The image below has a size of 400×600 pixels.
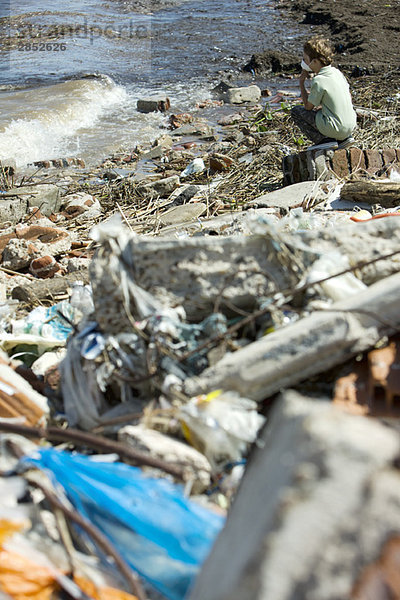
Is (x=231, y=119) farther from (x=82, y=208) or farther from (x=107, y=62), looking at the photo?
(x=107, y=62)

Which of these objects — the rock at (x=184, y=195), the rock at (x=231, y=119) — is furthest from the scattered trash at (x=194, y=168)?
the rock at (x=231, y=119)

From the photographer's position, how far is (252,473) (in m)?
1.54

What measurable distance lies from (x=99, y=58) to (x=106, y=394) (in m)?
19.2

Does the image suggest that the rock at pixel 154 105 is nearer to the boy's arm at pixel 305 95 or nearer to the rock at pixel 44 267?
the boy's arm at pixel 305 95

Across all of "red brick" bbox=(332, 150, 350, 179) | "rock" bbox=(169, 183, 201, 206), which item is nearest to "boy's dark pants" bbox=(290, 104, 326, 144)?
"red brick" bbox=(332, 150, 350, 179)

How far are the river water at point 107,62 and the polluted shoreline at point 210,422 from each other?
8.27 metres

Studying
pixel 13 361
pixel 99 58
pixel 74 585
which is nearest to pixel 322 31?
pixel 99 58

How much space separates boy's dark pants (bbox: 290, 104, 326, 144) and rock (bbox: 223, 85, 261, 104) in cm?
692

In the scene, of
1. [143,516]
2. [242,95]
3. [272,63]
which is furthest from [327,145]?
[272,63]

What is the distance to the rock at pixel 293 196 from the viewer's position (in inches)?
219

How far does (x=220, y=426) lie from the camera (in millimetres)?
2057

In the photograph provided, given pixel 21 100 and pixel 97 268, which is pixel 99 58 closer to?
pixel 21 100

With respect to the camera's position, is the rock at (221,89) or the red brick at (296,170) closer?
the red brick at (296,170)

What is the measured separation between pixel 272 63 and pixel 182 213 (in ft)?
42.5
